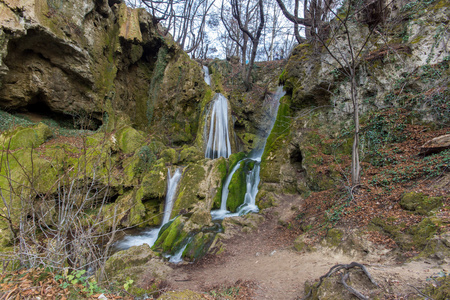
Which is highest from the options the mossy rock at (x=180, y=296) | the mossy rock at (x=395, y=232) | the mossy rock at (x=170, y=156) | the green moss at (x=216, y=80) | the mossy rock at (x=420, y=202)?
the green moss at (x=216, y=80)

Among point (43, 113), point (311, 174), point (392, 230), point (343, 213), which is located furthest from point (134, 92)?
point (392, 230)

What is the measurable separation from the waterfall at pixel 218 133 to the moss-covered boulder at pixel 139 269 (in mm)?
8497

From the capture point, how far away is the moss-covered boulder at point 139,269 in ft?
15.4

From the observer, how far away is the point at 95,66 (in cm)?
1205

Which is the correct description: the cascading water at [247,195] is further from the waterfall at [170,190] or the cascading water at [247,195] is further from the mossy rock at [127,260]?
the mossy rock at [127,260]

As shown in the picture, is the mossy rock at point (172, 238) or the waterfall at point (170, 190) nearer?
the mossy rock at point (172, 238)

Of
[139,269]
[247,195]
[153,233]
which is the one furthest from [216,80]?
[139,269]

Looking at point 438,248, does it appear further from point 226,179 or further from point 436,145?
point 226,179

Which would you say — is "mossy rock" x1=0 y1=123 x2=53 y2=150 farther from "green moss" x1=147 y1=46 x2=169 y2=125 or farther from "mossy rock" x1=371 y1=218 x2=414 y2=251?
"mossy rock" x1=371 y1=218 x2=414 y2=251

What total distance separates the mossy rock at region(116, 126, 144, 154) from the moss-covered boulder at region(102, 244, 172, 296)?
691 centimetres

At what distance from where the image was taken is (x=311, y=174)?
779 cm

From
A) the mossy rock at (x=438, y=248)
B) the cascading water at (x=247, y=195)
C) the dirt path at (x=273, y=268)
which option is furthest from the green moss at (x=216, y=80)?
the mossy rock at (x=438, y=248)

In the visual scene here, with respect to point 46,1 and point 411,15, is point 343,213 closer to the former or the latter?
point 411,15

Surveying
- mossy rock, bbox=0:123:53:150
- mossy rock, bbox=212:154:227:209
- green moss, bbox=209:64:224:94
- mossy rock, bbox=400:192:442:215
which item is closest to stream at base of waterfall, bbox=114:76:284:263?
mossy rock, bbox=212:154:227:209
